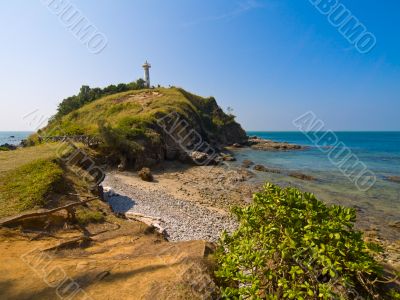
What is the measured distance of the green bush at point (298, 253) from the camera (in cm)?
327

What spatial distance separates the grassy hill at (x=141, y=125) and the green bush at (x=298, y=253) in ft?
77.2

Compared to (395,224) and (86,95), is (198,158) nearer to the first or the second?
(395,224)

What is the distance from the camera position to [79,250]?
271 inches

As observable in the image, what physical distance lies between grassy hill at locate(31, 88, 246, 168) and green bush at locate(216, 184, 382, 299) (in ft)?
77.2

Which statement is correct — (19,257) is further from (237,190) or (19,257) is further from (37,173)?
(237,190)

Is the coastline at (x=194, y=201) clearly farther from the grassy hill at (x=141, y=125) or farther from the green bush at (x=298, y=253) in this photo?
the green bush at (x=298, y=253)

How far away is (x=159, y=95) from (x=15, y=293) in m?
50.0

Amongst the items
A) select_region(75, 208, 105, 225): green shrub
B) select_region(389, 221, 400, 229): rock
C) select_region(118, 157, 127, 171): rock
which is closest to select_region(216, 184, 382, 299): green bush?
select_region(75, 208, 105, 225): green shrub

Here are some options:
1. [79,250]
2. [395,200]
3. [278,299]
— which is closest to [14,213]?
[79,250]

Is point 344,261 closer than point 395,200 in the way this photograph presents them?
Yes

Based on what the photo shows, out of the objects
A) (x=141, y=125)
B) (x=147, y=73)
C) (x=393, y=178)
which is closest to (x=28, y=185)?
(x=141, y=125)

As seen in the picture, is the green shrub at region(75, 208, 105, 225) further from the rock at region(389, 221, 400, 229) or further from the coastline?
the rock at region(389, 221, 400, 229)

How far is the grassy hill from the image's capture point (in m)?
26.9

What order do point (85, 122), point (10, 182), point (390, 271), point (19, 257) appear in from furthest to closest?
point (85, 122) < point (10, 182) < point (19, 257) < point (390, 271)
